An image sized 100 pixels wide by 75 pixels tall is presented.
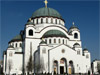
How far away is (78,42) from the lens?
62219 mm

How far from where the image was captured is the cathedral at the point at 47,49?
167 feet

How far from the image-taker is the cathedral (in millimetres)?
50750

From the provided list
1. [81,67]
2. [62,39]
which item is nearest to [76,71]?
[81,67]

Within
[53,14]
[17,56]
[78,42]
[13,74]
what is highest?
[53,14]

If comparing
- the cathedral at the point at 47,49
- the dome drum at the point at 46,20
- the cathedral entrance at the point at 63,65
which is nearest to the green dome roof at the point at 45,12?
the cathedral at the point at 47,49

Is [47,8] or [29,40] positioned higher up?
[47,8]

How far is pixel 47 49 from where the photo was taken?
5112 cm

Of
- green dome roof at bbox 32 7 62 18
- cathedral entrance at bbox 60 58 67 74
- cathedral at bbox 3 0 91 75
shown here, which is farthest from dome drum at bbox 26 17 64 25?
cathedral entrance at bbox 60 58 67 74

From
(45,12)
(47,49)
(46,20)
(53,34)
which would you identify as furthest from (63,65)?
(45,12)

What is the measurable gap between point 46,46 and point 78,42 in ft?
49.6

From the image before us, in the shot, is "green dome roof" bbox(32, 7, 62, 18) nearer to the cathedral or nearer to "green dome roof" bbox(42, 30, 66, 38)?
the cathedral

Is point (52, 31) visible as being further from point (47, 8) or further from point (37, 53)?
point (47, 8)

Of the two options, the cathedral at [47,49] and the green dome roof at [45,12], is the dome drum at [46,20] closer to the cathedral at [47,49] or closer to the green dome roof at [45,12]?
the cathedral at [47,49]

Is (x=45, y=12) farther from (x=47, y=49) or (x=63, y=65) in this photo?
(x=63, y=65)
